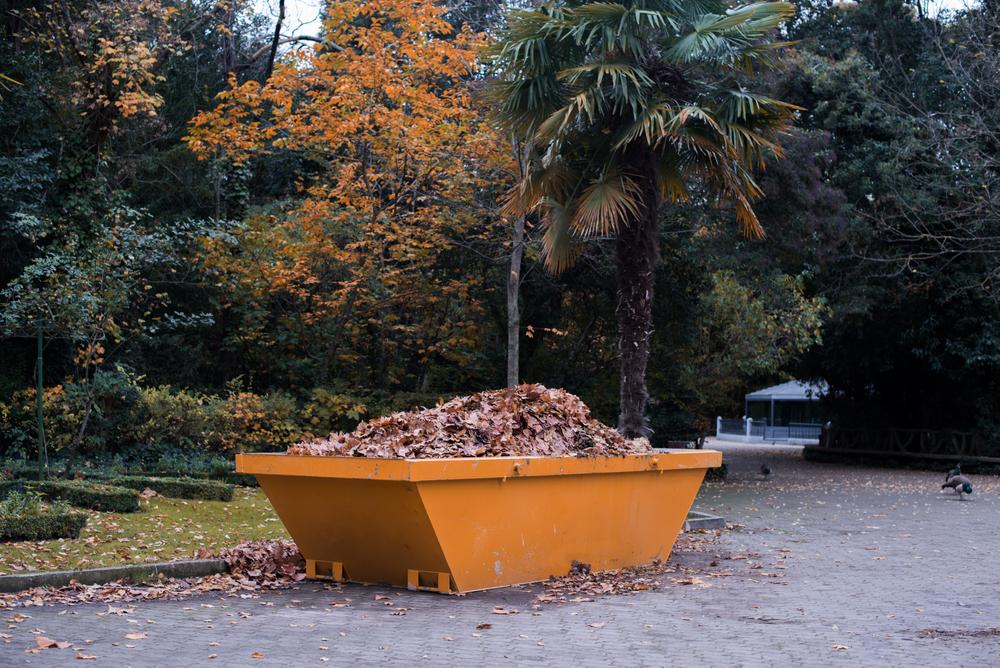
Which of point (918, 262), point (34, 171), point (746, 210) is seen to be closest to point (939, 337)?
point (918, 262)

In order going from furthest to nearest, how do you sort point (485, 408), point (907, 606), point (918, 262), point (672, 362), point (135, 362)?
1. point (918, 262)
2. point (672, 362)
3. point (135, 362)
4. point (485, 408)
5. point (907, 606)

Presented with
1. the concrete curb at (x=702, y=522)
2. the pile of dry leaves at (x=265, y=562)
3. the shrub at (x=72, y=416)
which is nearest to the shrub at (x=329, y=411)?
the shrub at (x=72, y=416)

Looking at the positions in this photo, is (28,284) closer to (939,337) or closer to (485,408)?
(485,408)

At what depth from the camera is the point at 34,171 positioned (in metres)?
20.1

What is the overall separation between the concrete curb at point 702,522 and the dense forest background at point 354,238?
636 centimetres

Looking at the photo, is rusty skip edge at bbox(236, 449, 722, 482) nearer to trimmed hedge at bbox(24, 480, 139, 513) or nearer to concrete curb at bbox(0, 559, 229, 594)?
concrete curb at bbox(0, 559, 229, 594)

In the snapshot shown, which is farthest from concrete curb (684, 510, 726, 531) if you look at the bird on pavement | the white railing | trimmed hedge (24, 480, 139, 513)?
the white railing

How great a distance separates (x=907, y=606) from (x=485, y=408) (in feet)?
13.2

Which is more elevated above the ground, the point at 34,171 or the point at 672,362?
the point at 34,171

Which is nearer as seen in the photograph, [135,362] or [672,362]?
[135,362]

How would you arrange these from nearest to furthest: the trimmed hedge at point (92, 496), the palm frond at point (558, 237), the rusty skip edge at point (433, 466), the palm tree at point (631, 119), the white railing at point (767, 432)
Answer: the rusty skip edge at point (433, 466) → the trimmed hedge at point (92, 496) → the palm tree at point (631, 119) → the palm frond at point (558, 237) → the white railing at point (767, 432)

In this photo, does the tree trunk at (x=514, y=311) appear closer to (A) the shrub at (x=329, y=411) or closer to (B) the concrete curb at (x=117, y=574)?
(A) the shrub at (x=329, y=411)

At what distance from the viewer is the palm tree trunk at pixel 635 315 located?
13547mm

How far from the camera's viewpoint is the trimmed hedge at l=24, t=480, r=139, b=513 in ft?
40.8
